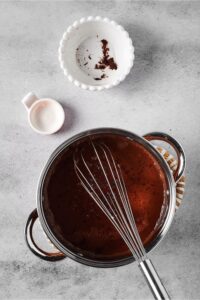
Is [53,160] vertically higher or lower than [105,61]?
lower

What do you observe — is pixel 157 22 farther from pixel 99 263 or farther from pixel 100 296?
pixel 100 296

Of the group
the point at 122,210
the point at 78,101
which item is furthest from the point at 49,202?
the point at 78,101

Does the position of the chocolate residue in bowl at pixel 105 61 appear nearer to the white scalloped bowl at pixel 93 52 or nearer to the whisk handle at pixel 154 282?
the white scalloped bowl at pixel 93 52

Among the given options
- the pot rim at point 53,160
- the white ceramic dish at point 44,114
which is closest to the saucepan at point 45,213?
the pot rim at point 53,160

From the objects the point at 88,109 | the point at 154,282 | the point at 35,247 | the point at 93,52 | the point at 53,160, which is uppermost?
the point at 93,52

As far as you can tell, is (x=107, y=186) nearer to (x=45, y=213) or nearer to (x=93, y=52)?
(x=45, y=213)

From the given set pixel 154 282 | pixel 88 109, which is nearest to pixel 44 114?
pixel 88 109
